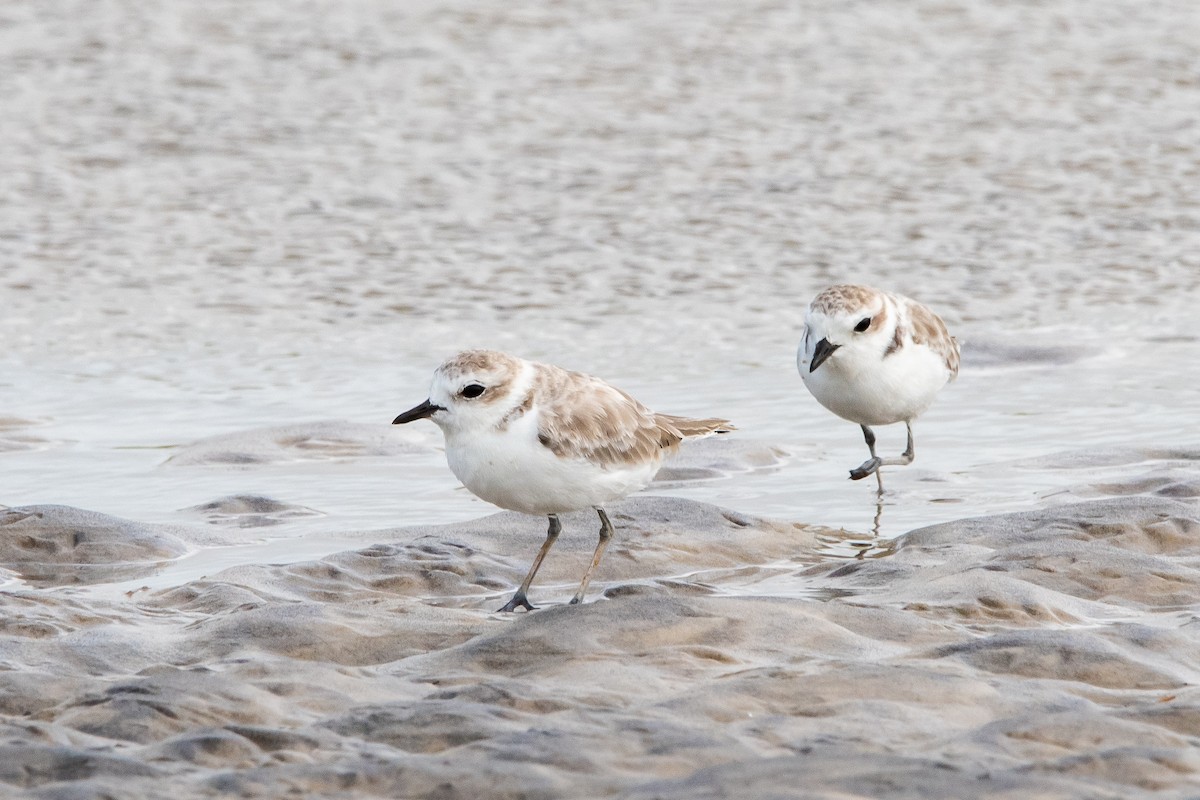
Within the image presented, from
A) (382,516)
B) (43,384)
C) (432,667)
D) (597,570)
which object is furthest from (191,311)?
(432,667)

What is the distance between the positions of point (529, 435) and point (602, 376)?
4555mm

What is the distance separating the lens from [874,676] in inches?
204

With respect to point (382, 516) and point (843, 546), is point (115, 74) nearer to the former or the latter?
point (382, 516)

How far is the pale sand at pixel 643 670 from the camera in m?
4.42

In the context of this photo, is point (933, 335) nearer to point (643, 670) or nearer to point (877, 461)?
point (877, 461)

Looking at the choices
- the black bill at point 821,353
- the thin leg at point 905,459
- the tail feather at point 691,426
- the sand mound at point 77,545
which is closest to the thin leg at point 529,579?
the tail feather at point 691,426

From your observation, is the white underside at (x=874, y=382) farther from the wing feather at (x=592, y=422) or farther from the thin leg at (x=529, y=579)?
the thin leg at (x=529, y=579)

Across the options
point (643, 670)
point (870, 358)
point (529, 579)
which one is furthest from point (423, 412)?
point (870, 358)

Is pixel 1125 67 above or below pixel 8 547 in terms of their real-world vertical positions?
above

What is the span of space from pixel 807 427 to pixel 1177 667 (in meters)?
4.56

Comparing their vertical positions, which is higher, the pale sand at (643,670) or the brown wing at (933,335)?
the brown wing at (933,335)

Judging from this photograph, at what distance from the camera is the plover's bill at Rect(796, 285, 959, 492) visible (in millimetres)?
8406

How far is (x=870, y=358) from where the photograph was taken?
337 inches

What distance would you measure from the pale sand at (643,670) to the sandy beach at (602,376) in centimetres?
2
